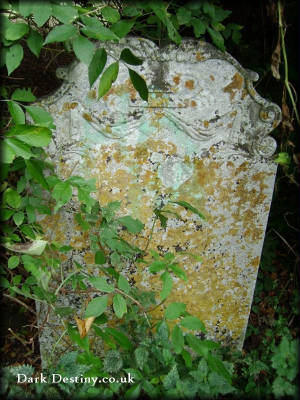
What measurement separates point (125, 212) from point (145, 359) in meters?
0.62

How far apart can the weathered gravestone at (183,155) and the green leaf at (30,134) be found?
575 millimetres

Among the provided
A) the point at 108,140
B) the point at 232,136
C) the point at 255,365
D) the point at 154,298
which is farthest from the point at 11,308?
the point at 232,136

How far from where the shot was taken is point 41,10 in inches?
36.9

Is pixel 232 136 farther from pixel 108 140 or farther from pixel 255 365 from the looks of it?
pixel 255 365

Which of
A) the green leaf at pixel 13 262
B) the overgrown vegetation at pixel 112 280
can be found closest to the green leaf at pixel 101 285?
the overgrown vegetation at pixel 112 280

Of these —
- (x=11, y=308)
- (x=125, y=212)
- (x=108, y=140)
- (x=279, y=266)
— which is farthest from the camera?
(x=279, y=266)

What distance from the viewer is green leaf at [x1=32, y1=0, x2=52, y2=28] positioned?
93 cm

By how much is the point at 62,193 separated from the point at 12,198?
1.09ft

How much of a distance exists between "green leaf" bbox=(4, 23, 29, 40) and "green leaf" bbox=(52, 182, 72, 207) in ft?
1.51

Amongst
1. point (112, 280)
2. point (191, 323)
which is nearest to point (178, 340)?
point (191, 323)

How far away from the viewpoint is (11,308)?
2170 millimetres

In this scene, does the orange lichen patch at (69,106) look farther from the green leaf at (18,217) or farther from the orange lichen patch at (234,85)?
the orange lichen patch at (234,85)

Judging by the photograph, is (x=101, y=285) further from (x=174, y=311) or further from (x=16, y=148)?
(x=16, y=148)

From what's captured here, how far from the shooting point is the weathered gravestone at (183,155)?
1.52 meters
